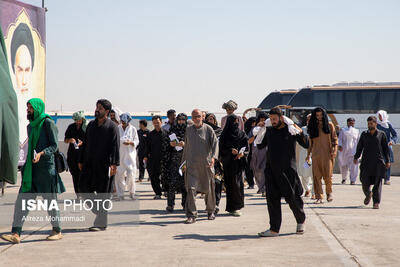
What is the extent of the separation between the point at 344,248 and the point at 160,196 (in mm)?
6699

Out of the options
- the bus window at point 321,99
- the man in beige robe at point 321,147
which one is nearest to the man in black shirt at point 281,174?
the man in beige robe at point 321,147

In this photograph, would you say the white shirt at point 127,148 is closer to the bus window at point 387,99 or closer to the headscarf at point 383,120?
the headscarf at point 383,120

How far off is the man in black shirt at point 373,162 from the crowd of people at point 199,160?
18mm

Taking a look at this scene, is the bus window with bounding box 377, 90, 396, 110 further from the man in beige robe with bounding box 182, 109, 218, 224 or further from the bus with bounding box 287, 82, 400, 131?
the man in beige robe with bounding box 182, 109, 218, 224

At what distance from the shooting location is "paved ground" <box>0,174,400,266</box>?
6340mm

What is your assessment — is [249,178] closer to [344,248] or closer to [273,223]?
[273,223]

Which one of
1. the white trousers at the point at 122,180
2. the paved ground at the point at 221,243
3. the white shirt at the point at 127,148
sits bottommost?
the paved ground at the point at 221,243

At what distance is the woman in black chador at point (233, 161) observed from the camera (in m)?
10.3

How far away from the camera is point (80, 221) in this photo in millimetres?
9422

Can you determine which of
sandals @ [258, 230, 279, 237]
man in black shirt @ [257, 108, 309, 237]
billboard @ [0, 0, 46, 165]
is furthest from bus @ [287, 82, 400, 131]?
sandals @ [258, 230, 279, 237]

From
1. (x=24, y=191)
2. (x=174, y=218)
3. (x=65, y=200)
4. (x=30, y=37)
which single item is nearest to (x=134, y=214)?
(x=174, y=218)

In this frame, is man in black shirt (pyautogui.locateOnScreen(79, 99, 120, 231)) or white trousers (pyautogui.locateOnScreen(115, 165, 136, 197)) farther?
white trousers (pyautogui.locateOnScreen(115, 165, 136, 197))

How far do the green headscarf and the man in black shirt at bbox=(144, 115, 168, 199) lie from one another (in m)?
5.67

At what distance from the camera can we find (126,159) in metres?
13.0
